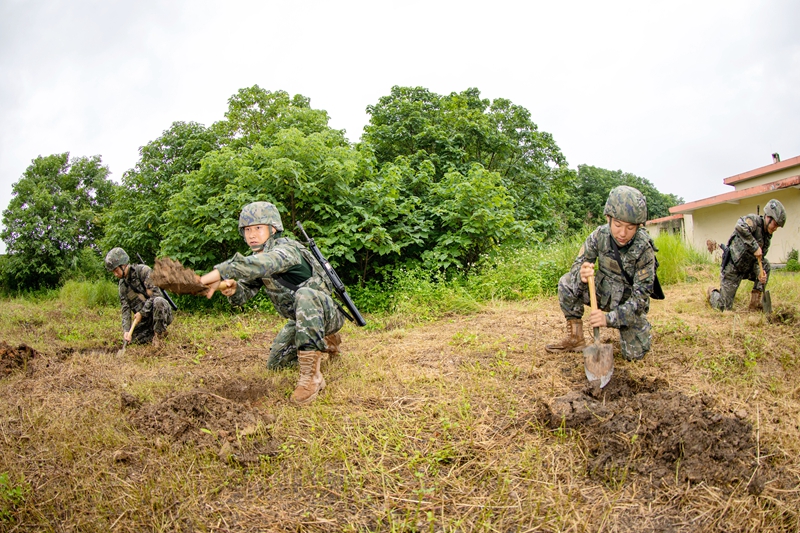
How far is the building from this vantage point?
13.8 m

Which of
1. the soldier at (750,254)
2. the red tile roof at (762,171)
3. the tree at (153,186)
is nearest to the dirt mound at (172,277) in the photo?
the soldier at (750,254)

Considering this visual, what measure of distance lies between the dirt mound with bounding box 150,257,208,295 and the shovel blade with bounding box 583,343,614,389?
285cm

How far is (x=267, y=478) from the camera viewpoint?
8.48 ft

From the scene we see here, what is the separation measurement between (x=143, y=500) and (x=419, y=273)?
19.7 feet

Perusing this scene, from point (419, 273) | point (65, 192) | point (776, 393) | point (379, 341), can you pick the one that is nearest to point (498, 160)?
point (419, 273)

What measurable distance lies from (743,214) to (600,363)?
596 inches

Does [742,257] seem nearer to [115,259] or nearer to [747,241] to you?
[747,241]

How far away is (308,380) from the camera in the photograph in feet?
12.1

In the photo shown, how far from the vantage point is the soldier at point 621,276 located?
13.0ft

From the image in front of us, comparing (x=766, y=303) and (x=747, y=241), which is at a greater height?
(x=747, y=241)

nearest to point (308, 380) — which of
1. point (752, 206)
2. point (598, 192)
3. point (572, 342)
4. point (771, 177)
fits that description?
point (572, 342)

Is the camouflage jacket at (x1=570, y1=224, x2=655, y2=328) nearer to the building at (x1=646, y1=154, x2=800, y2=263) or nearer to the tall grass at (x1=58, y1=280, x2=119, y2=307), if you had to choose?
the building at (x1=646, y1=154, x2=800, y2=263)

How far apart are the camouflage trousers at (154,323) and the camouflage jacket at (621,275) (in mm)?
5282

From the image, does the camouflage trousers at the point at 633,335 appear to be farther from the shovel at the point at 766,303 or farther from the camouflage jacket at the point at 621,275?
the shovel at the point at 766,303
